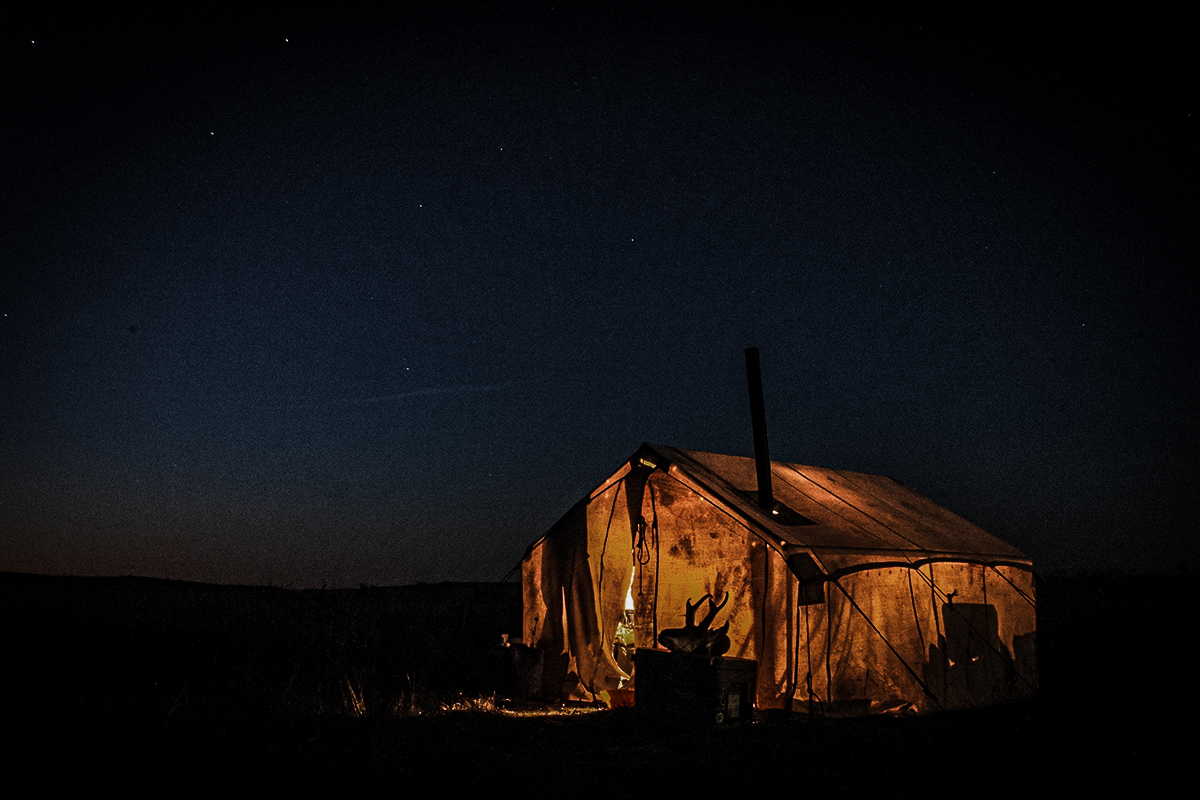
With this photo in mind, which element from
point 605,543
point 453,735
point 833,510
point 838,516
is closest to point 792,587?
point 838,516

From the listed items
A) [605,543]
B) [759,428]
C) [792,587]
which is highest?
[759,428]

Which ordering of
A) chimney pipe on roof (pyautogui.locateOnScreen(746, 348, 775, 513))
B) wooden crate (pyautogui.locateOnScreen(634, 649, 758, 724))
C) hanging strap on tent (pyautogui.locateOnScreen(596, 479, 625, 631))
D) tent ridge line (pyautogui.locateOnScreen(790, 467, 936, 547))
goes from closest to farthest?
1. wooden crate (pyautogui.locateOnScreen(634, 649, 758, 724))
2. chimney pipe on roof (pyautogui.locateOnScreen(746, 348, 775, 513))
3. tent ridge line (pyautogui.locateOnScreen(790, 467, 936, 547))
4. hanging strap on tent (pyautogui.locateOnScreen(596, 479, 625, 631))

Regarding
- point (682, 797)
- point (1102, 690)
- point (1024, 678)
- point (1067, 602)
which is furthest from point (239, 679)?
point (1067, 602)

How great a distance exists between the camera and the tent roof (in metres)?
9.00

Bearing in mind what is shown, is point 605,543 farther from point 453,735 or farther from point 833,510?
point 453,735

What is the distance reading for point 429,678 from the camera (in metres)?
11.3

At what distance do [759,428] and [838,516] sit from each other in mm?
1475

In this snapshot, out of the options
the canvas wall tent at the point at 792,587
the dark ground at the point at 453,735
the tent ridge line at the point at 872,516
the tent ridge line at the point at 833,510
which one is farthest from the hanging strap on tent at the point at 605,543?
the tent ridge line at the point at 872,516

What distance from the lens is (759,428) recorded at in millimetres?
9859

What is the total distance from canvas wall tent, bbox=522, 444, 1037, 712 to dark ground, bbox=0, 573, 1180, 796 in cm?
57

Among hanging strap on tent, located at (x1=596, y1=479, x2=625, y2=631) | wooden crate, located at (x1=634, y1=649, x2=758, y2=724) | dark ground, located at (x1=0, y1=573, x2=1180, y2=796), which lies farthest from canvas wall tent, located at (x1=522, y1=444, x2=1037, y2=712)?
wooden crate, located at (x1=634, y1=649, x2=758, y2=724)

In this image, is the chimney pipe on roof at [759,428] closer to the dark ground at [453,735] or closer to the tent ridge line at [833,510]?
the tent ridge line at [833,510]

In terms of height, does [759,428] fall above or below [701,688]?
above

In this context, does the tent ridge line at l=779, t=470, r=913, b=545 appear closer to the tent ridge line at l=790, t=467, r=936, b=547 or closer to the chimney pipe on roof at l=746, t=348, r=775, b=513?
the tent ridge line at l=790, t=467, r=936, b=547
